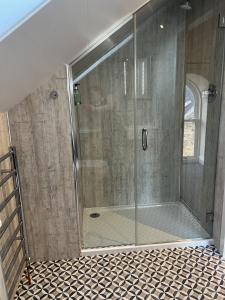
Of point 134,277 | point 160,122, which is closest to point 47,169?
point 134,277

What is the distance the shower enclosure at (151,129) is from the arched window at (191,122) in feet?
0.04

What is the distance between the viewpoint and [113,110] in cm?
302

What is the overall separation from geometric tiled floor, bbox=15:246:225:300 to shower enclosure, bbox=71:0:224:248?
212 mm

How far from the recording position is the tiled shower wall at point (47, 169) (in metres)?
2.06

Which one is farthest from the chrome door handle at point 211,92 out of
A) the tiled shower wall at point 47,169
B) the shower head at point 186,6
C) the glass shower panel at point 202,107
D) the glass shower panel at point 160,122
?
the tiled shower wall at point 47,169

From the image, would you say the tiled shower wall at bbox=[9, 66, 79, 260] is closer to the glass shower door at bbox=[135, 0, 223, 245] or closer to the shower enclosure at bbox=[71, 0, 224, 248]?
the shower enclosure at bbox=[71, 0, 224, 248]

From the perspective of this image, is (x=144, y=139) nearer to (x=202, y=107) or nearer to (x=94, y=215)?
(x=202, y=107)

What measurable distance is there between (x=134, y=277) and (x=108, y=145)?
1538mm

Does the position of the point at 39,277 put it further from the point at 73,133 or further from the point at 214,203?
the point at 214,203

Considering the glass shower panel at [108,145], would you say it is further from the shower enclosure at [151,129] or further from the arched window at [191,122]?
the arched window at [191,122]

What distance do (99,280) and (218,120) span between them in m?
1.80

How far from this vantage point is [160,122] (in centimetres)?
309

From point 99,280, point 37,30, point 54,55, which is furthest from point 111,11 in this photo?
point 99,280

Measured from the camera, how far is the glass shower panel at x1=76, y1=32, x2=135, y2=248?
280 centimetres
